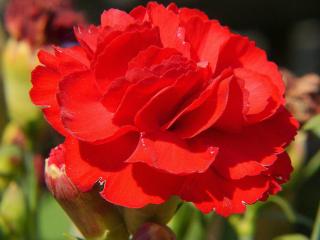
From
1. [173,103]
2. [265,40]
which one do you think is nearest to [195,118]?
[173,103]


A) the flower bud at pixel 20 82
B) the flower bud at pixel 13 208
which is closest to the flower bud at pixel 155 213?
the flower bud at pixel 13 208

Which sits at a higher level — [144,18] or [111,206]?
[144,18]

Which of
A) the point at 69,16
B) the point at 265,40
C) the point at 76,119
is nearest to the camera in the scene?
the point at 76,119

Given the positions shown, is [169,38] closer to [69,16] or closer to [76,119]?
[76,119]

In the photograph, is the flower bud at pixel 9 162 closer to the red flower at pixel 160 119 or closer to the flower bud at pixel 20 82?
the flower bud at pixel 20 82

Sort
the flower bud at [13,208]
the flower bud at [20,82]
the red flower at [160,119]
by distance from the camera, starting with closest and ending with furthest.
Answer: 1. the red flower at [160,119]
2. the flower bud at [13,208]
3. the flower bud at [20,82]

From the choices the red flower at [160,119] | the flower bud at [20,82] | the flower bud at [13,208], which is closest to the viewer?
the red flower at [160,119]

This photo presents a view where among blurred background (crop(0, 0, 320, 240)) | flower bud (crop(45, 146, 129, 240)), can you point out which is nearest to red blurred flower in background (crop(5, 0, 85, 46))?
blurred background (crop(0, 0, 320, 240))
